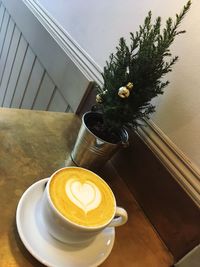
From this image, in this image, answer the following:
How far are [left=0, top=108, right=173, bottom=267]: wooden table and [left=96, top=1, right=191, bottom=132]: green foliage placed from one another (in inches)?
6.3

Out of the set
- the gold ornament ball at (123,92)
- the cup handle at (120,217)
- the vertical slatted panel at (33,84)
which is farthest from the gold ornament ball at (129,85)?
the vertical slatted panel at (33,84)

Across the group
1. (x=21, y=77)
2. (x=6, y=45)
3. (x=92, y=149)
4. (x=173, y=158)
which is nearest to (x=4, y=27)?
(x=6, y=45)

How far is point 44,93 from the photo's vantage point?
1.25 metres

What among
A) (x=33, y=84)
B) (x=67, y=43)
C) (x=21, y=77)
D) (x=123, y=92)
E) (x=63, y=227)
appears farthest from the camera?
(x=21, y=77)

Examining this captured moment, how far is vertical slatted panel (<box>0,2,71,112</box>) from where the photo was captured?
3.95 ft

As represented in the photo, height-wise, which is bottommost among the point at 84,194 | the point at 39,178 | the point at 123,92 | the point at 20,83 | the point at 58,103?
the point at 20,83

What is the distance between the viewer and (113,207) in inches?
20.2

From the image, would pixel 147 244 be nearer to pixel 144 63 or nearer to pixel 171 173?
pixel 171 173

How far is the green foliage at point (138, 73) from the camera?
58 centimetres

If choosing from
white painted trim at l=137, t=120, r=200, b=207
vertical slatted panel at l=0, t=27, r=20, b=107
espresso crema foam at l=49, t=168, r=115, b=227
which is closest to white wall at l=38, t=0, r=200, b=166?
white painted trim at l=137, t=120, r=200, b=207

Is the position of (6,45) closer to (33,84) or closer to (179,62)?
(33,84)

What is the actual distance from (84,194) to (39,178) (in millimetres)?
152

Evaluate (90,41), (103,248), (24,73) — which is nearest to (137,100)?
(103,248)

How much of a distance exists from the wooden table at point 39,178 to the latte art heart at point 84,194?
11 cm
